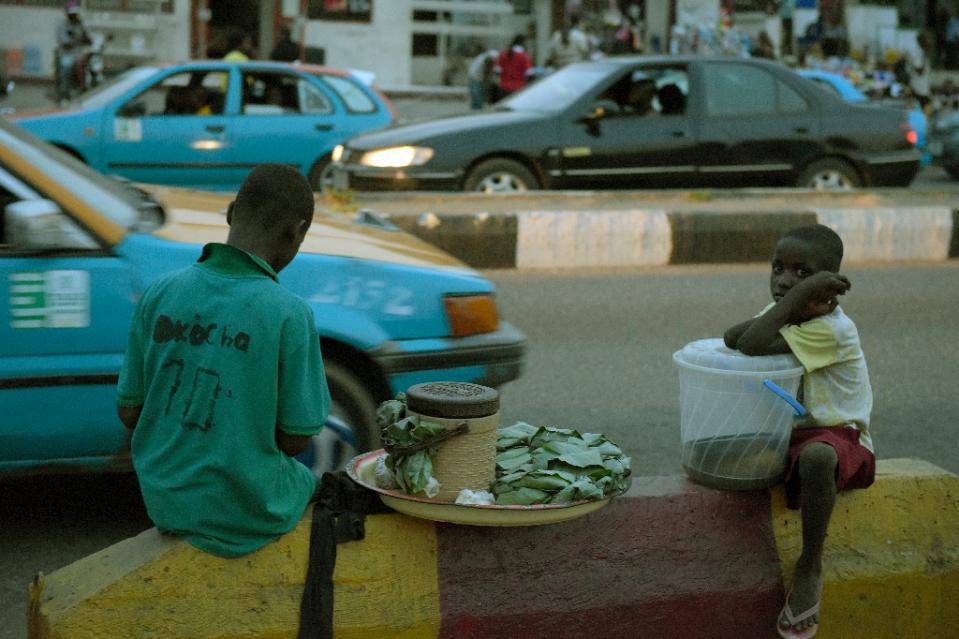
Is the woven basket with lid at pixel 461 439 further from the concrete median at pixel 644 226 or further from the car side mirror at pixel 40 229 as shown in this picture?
the concrete median at pixel 644 226

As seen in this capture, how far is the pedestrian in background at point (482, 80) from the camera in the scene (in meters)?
20.2

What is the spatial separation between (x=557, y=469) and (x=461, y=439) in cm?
26

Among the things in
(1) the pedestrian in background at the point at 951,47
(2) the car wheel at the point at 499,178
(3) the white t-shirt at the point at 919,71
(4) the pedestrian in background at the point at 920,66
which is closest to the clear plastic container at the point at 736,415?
(2) the car wheel at the point at 499,178

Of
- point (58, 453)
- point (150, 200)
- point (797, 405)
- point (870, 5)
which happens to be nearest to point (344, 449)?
point (58, 453)

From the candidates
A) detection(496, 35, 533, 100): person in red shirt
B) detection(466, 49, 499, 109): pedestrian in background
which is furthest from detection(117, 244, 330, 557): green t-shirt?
detection(466, 49, 499, 109): pedestrian in background

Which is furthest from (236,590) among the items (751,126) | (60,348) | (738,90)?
(738,90)

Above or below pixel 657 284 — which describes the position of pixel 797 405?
above

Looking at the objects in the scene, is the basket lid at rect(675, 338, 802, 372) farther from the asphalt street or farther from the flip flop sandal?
the asphalt street

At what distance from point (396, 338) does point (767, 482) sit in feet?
4.86

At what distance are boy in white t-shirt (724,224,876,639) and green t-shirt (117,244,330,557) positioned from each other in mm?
1206

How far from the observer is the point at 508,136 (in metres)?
11.1

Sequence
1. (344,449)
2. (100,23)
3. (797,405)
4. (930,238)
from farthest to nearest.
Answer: (100,23)
(930,238)
(344,449)
(797,405)

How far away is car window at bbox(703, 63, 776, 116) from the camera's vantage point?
11742mm

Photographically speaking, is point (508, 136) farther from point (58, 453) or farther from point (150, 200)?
point (58, 453)
